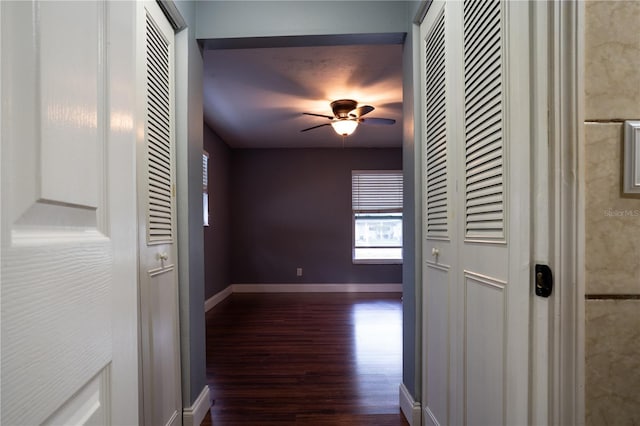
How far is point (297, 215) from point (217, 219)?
1442mm

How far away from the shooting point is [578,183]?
→ 601 mm

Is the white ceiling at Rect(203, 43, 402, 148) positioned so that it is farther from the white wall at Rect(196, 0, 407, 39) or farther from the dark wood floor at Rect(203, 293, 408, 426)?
the dark wood floor at Rect(203, 293, 408, 426)

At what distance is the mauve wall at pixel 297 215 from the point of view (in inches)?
234

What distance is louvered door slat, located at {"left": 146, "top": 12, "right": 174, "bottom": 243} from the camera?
4.86 feet

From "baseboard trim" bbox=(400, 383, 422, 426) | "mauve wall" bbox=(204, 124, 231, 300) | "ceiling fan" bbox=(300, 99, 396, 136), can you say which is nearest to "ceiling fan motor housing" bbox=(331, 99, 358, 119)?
"ceiling fan" bbox=(300, 99, 396, 136)

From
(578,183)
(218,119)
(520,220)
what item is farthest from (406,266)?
(218,119)

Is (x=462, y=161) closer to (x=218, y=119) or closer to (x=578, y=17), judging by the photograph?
(x=578, y=17)

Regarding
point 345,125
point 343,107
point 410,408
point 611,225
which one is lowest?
point 410,408

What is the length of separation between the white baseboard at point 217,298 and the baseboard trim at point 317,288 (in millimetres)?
250

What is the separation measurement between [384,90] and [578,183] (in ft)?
10.4

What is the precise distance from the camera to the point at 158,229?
1562 mm

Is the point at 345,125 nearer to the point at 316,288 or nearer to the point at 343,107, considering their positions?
the point at 343,107

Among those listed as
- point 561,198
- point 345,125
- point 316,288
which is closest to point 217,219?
point 316,288

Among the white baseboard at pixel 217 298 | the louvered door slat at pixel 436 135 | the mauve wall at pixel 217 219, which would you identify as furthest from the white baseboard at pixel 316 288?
the louvered door slat at pixel 436 135
